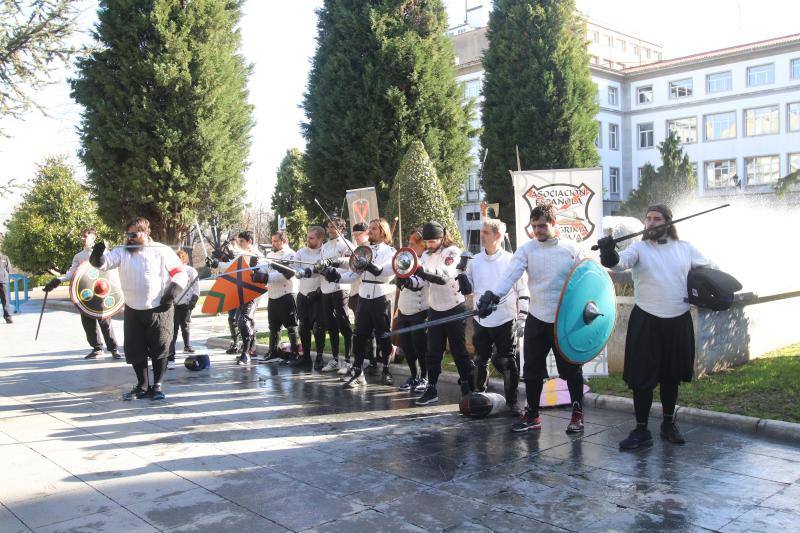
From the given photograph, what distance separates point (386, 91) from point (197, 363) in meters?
15.1

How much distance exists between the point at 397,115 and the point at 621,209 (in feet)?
79.6

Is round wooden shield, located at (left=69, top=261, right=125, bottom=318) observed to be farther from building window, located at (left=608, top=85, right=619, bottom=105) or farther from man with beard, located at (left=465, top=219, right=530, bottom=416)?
building window, located at (left=608, top=85, right=619, bottom=105)

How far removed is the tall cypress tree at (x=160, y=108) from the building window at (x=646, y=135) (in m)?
39.7

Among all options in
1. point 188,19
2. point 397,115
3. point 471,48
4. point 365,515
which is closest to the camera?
point 365,515

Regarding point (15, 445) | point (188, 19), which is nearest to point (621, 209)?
point (188, 19)

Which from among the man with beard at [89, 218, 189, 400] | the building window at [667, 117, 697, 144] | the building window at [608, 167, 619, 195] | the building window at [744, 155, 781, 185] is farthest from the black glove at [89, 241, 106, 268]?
the building window at [667, 117, 697, 144]

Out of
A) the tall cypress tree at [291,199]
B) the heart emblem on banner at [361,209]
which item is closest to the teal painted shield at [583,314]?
the heart emblem on banner at [361,209]

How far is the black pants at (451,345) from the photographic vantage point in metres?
7.12

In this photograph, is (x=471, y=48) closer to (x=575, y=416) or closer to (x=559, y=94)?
(x=559, y=94)

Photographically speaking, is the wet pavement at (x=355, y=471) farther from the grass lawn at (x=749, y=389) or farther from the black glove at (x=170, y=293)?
the black glove at (x=170, y=293)

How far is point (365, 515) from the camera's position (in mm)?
4164

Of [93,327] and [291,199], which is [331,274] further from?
[291,199]

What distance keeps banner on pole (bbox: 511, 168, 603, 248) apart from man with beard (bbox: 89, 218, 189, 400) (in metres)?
4.27

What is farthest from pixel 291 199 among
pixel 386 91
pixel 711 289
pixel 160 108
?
pixel 711 289
